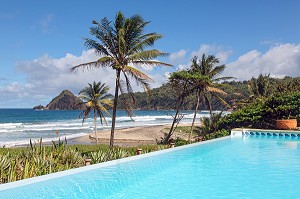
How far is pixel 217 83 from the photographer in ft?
74.1

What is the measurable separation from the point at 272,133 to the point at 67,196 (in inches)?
676

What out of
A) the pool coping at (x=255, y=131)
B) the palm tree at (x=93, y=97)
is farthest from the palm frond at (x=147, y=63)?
the pool coping at (x=255, y=131)

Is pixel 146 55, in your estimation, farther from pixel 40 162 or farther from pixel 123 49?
pixel 40 162

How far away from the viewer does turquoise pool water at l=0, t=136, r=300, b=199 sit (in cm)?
734

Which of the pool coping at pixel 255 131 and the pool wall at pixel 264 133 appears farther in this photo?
the pool coping at pixel 255 131

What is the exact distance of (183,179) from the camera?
9070mm

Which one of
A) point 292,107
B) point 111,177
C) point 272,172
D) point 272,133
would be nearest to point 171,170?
point 111,177

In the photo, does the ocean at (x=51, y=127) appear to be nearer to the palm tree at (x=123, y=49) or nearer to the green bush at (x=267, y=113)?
the palm tree at (x=123, y=49)

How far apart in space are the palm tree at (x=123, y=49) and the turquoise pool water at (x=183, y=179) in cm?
406

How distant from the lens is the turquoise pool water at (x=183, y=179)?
24.1 ft

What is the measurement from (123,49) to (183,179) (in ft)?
26.2

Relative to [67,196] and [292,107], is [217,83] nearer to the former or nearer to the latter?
[292,107]

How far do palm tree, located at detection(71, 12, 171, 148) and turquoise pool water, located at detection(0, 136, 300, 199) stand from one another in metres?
4.06

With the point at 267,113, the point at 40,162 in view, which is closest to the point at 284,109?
the point at 267,113
